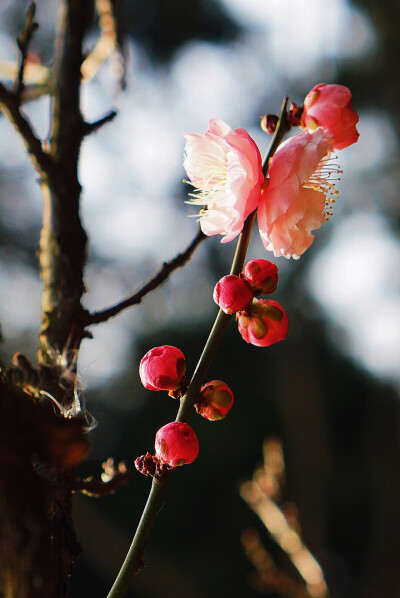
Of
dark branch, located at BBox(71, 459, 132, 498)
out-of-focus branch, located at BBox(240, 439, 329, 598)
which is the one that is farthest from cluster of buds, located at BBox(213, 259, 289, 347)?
out-of-focus branch, located at BBox(240, 439, 329, 598)

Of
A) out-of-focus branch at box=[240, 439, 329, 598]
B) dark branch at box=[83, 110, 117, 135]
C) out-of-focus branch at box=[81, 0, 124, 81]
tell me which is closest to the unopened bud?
dark branch at box=[83, 110, 117, 135]

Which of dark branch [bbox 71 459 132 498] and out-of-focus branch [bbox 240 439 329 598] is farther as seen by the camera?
Answer: out-of-focus branch [bbox 240 439 329 598]

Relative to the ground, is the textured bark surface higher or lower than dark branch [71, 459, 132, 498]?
higher

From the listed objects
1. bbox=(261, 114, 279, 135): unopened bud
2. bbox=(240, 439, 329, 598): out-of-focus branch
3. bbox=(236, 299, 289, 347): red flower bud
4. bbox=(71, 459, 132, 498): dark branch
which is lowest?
bbox=(240, 439, 329, 598): out-of-focus branch

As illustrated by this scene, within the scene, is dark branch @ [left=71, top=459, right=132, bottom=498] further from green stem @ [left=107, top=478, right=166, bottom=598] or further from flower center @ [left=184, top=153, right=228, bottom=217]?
flower center @ [left=184, top=153, right=228, bottom=217]

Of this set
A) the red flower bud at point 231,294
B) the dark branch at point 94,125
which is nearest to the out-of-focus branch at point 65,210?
the dark branch at point 94,125

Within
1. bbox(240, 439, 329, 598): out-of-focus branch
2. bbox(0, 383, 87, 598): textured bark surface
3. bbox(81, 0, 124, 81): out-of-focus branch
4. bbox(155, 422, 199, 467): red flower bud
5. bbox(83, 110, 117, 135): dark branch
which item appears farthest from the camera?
bbox(240, 439, 329, 598): out-of-focus branch

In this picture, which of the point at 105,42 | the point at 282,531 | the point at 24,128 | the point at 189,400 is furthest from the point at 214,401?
the point at 282,531

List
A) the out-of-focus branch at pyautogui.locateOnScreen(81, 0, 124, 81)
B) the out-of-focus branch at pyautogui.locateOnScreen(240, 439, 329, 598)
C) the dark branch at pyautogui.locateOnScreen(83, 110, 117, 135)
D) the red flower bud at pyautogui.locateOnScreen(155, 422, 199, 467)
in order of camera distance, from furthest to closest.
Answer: the out-of-focus branch at pyautogui.locateOnScreen(240, 439, 329, 598) → the out-of-focus branch at pyautogui.locateOnScreen(81, 0, 124, 81) → the dark branch at pyautogui.locateOnScreen(83, 110, 117, 135) → the red flower bud at pyautogui.locateOnScreen(155, 422, 199, 467)
